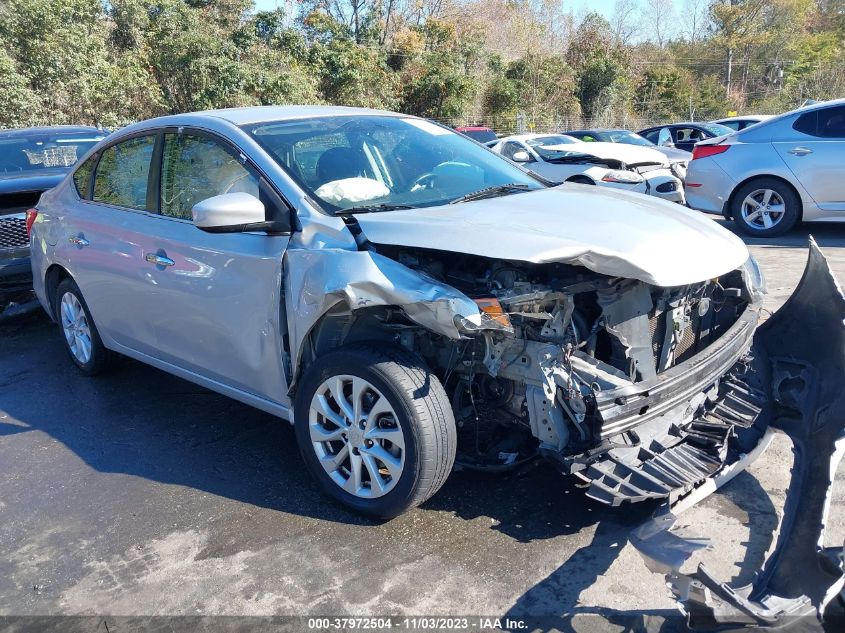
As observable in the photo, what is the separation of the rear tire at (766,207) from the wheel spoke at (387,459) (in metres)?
7.52

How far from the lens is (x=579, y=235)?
2.99 m

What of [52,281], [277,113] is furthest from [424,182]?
[52,281]

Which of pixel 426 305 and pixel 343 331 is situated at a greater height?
pixel 426 305

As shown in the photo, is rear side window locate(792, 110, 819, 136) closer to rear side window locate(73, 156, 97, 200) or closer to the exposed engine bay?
the exposed engine bay

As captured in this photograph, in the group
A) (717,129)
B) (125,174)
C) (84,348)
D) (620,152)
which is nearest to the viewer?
(125,174)

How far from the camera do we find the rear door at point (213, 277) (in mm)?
3504

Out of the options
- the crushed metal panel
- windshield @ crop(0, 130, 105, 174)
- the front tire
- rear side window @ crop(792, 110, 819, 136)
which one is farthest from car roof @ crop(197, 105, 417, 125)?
rear side window @ crop(792, 110, 819, 136)

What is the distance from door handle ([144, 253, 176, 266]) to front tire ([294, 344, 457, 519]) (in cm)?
119

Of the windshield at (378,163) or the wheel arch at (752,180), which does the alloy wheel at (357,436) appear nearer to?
the windshield at (378,163)

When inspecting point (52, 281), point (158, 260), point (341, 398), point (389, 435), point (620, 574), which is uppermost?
point (158, 260)

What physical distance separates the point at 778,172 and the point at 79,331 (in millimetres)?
7783

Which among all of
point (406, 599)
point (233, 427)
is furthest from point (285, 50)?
point (406, 599)

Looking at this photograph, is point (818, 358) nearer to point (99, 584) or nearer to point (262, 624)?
point (262, 624)

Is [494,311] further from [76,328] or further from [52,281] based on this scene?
[52,281]
